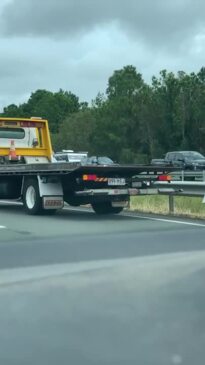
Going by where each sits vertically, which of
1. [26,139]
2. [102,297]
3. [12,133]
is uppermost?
[12,133]

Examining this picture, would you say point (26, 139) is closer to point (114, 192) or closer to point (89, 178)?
point (89, 178)

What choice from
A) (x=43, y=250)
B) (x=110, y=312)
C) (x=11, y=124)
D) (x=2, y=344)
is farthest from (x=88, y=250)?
(x=11, y=124)

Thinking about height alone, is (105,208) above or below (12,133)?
below

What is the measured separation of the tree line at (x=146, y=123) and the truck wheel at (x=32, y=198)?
142ft

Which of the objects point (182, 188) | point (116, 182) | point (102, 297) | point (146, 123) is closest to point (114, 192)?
point (116, 182)

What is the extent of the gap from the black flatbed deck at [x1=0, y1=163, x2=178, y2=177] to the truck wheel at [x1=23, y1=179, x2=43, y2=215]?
0.27 m

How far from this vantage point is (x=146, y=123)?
65.2 metres

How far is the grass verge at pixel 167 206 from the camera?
17.9m

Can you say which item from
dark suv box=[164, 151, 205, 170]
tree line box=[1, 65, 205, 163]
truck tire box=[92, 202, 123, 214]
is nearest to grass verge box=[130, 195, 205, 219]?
truck tire box=[92, 202, 123, 214]

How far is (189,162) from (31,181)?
2578 centimetres

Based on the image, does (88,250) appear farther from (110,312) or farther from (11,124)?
(11,124)

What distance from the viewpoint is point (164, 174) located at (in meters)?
17.2

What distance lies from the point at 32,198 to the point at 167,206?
382 cm

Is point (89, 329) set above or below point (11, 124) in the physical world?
below
